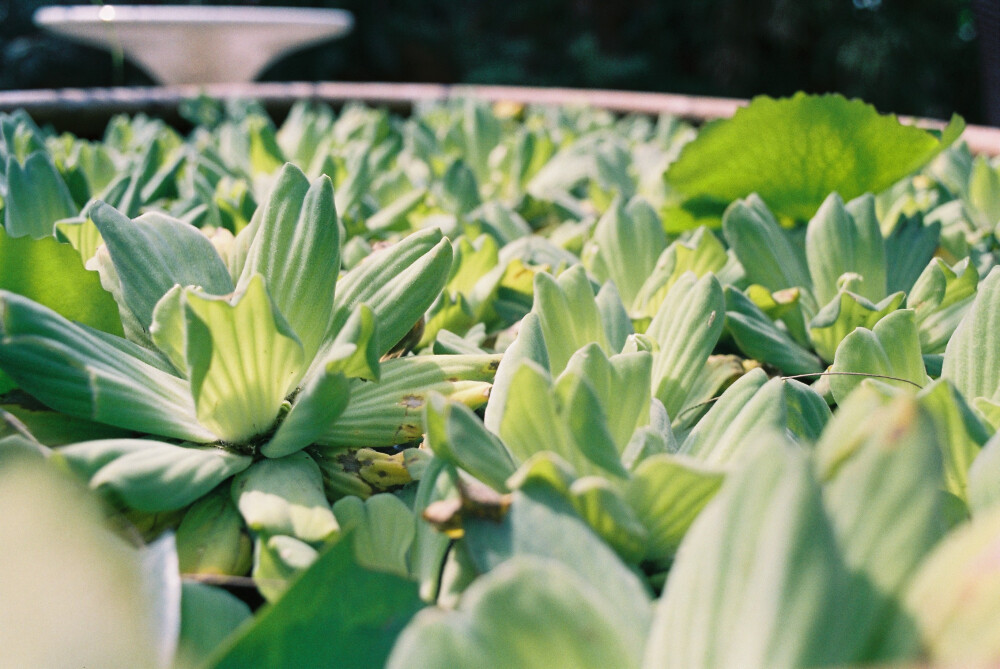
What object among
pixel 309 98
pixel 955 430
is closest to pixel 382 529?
pixel 955 430

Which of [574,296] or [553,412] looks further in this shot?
[574,296]

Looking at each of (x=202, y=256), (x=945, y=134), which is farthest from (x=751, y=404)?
(x=945, y=134)

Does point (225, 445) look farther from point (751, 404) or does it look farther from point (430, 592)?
point (751, 404)

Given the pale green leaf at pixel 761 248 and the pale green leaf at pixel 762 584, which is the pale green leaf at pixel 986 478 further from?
the pale green leaf at pixel 761 248

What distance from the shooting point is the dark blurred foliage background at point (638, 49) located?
7.11 metres

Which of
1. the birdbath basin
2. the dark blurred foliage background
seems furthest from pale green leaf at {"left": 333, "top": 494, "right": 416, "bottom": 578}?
the dark blurred foliage background

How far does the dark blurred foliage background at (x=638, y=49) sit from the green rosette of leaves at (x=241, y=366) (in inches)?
285

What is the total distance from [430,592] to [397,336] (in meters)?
0.18

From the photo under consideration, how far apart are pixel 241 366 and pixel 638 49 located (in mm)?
9109

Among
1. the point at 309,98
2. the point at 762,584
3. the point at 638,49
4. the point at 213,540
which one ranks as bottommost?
the point at 638,49

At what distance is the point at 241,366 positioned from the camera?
1.34ft

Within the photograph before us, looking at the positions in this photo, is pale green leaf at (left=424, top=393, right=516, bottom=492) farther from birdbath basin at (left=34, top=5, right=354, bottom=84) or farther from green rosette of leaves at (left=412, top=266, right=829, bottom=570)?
birdbath basin at (left=34, top=5, right=354, bottom=84)

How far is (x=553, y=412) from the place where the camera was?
1.16 feet

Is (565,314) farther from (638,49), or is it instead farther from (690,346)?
(638,49)
